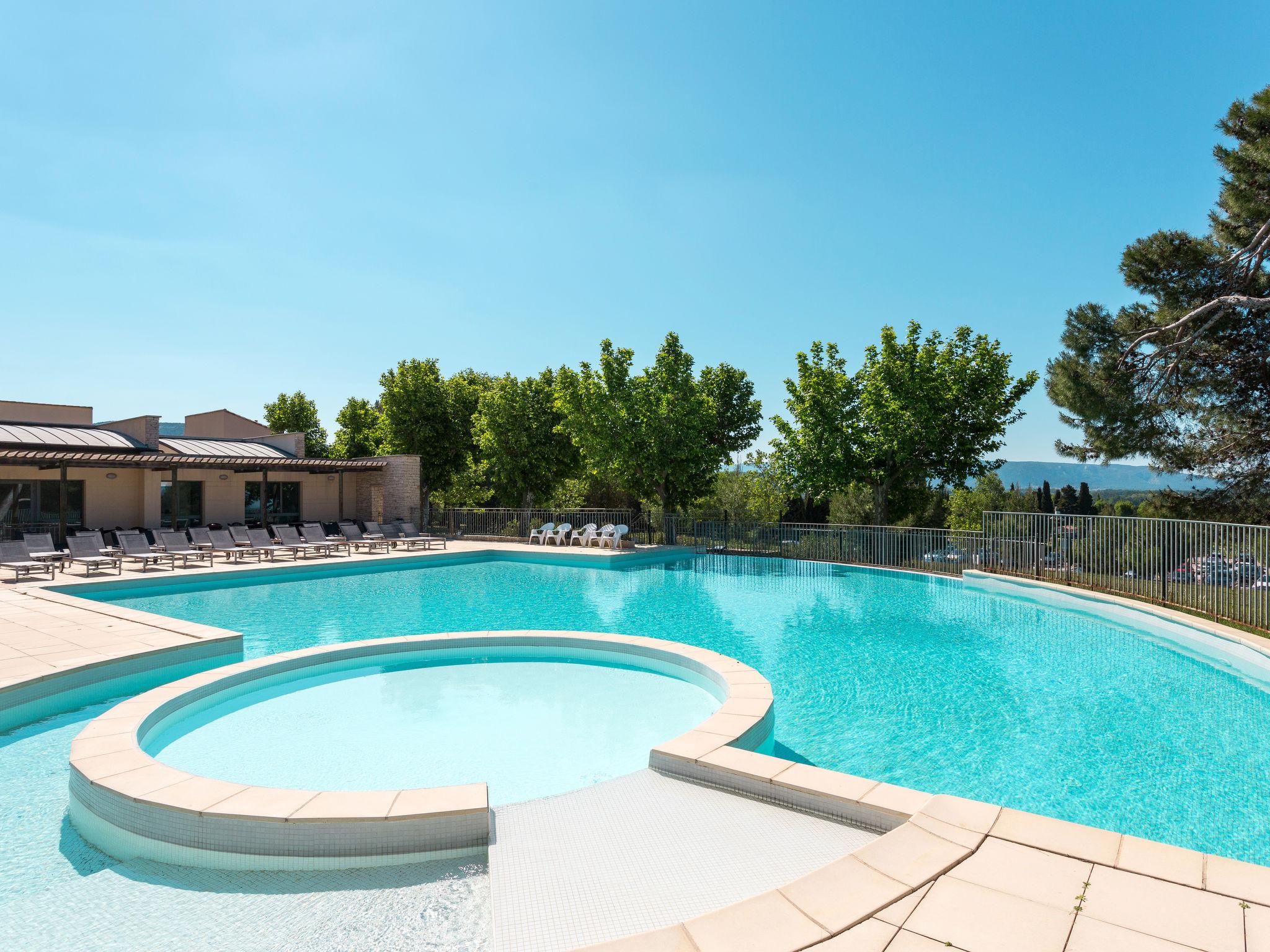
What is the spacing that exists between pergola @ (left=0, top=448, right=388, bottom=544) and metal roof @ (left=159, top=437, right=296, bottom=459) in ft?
1.84

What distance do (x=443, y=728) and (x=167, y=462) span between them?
56.5 ft

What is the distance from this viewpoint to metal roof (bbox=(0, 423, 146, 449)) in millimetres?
19609

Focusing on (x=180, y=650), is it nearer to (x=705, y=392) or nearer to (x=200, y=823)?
(x=200, y=823)

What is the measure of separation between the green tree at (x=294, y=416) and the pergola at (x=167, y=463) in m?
15.3

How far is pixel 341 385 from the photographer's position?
108ft

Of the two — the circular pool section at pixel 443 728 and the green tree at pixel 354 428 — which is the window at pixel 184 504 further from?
the circular pool section at pixel 443 728

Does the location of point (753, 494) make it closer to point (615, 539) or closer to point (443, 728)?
point (615, 539)

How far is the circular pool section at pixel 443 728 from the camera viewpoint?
5.26 meters

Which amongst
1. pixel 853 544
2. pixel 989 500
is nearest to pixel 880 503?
pixel 853 544

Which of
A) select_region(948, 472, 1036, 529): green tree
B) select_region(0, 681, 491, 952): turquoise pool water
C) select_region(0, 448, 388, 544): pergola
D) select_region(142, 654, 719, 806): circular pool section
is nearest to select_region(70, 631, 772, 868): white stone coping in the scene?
select_region(0, 681, 491, 952): turquoise pool water

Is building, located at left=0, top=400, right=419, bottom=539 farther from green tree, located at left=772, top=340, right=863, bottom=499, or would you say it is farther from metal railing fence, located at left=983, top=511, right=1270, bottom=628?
metal railing fence, located at left=983, top=511, right=1270, bottom=628

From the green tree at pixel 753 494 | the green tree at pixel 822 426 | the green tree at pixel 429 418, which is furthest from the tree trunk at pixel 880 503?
the green tree at pixel 429 418

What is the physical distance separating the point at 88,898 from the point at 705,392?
82.7 feet

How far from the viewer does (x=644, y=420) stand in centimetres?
2239
